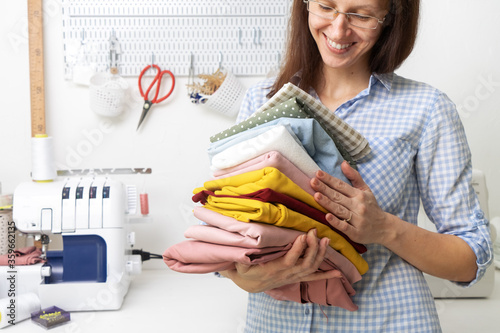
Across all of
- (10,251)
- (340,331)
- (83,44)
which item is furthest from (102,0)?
(340,331)

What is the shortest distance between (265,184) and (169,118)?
128cm

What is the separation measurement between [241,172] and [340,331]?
0.39 m

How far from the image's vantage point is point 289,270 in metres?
0.87

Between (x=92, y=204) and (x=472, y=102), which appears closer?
(x=92, y=204)

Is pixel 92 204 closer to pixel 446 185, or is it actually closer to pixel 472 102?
pixel 446 185

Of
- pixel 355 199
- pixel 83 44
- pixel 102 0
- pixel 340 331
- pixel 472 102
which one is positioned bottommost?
pixel 340 331

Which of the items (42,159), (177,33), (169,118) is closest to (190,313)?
(42,159)

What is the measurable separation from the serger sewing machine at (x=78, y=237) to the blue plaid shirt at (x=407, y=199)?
752 mm

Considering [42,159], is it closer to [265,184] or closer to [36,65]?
[36,65]

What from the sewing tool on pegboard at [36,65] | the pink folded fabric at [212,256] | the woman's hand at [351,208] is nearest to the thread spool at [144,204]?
the sewing tool on pegboard at [36,65]

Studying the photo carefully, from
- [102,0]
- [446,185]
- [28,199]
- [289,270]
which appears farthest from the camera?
[102,0]

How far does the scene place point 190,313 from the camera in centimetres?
157

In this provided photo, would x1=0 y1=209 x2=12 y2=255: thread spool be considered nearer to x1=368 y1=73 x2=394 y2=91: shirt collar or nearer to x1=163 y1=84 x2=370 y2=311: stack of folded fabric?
x1=163 y1=84 x2=370 y2=311: stack of folded fabric

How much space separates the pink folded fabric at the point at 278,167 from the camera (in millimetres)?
825
